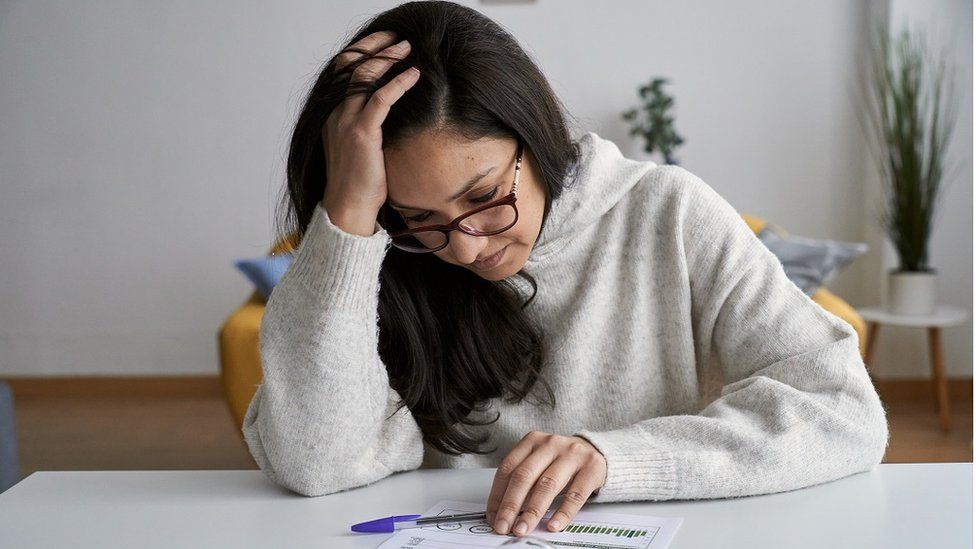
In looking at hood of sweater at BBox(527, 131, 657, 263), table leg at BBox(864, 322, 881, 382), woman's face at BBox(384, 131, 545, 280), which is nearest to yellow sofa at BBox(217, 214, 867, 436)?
table leg at BBox(864, 322, 881, 382)

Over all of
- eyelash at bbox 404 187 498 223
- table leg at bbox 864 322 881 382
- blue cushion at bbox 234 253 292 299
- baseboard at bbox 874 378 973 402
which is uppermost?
eyelash at bbox 404 187 498 223

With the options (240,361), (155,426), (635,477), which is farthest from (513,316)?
(155,426)

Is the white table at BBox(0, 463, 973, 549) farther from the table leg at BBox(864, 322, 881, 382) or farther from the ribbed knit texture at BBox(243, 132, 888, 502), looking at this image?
the table leg at BBox(864, 322, 881, 382)

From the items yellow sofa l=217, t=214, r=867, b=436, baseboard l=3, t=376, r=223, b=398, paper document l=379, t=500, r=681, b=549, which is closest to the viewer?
paper document l=379, t=500, r=681, b=549

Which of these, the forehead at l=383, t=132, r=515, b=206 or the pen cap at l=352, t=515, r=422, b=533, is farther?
the forehead at l=383, t=132, r=515, b=206

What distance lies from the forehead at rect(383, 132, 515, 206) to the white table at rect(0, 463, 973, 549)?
33cm

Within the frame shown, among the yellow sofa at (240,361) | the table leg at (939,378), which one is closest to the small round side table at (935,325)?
the table leg at (939,378)

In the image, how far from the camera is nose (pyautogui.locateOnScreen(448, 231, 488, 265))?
3.86ft

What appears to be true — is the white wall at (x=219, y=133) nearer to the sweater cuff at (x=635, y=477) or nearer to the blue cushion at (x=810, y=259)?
the blue cushion at (x=810, y=259)

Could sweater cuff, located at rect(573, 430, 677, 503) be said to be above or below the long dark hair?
below

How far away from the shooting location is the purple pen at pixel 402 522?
3.26 feet

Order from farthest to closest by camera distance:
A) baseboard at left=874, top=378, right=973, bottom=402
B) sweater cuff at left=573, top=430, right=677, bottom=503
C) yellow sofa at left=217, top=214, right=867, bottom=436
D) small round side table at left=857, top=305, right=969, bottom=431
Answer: baseboard at left=874, top=378, right=973, bottom=402, small round side table at left=857, top=305, right=969, bottom=431, yellow sofa at left=217, top=214, right=867, bottom=436, sweater cuff at left=573, top=430, right=677, bottom=503

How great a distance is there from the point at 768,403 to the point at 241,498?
0.60 m

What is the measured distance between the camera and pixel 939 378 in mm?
3893
